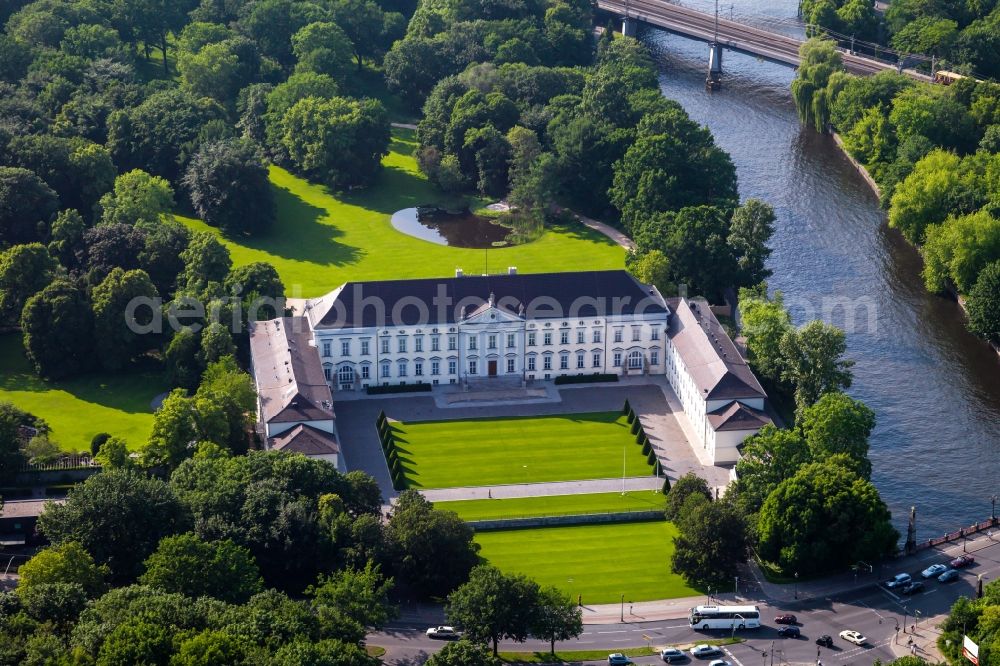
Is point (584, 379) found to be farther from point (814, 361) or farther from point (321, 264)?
point (321, 264)

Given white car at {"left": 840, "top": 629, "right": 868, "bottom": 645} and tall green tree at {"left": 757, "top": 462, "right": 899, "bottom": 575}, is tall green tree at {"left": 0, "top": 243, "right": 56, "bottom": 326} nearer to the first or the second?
tall green tree at {"left": 757, "top": 462, "right": 899, "bottom": 575}

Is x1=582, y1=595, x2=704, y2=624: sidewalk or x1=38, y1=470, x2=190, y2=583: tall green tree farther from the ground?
x1=38, y1=470, x2=190, y2=583: tall green tree

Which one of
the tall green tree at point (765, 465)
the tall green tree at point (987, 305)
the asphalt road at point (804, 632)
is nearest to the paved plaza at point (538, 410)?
the tall green tree at point (765, 465)

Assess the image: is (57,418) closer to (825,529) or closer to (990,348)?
(825,529)

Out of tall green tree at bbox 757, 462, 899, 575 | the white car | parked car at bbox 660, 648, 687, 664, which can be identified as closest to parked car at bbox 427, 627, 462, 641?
parked car at bbox 660, 648, 687, 664

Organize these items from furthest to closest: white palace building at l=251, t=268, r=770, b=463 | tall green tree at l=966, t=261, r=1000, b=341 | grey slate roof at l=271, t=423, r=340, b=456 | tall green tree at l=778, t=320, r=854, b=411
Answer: tall green tree at l=966, t=261, r=1000, b=341 < white palace building at l=251, t=268, r=770, b=463 < tall green tree at l=778, t=320, r=854, b=411 < grey slate roof at l=271, t=423, r=340, b=456
